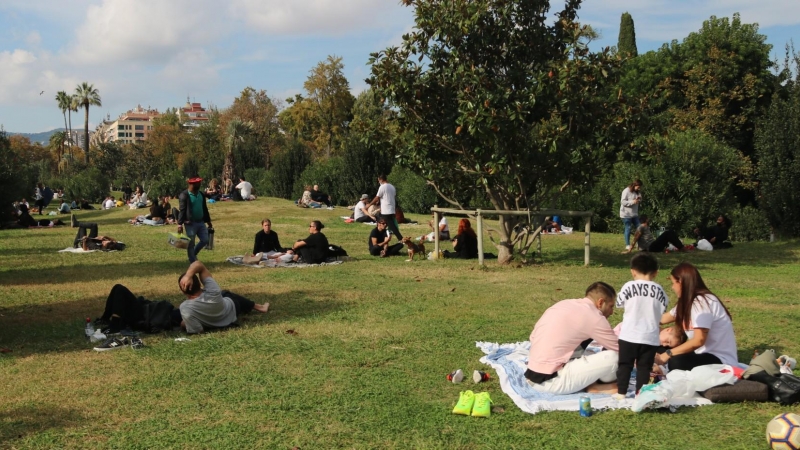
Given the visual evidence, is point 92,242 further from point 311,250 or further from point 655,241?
point 655,241

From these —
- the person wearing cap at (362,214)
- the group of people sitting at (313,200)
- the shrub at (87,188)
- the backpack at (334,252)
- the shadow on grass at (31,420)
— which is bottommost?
the shadow on grass at (31,420)

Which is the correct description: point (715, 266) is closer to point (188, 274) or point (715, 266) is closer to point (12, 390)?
point (188, 274)

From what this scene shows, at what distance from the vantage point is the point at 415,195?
108 feet

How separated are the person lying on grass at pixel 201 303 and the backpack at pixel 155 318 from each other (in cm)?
20

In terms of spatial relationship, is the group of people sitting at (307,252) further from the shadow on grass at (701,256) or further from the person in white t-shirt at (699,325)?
the person in white t-shirt at (699,325)

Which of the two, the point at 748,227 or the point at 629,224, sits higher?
the point at 629,224

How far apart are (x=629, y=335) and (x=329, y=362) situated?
122 inches

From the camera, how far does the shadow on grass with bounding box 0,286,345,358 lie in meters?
8.40

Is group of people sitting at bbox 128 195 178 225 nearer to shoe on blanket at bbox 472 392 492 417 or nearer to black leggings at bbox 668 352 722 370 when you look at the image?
shoe on blanket at bbox 472 392 492 417

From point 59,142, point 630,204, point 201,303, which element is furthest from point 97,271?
point 59,142

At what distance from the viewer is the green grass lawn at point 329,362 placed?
5395 millimetres

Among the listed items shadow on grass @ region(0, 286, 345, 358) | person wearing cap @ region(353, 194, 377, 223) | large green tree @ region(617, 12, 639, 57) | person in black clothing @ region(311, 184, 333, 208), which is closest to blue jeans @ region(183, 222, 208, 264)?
shadow on grass @ region(0, 286, 345, 358)

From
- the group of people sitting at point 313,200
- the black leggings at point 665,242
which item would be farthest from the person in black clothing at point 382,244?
the group of people sitting at point 313,200

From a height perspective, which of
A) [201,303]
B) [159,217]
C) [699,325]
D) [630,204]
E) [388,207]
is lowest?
[201,303]
